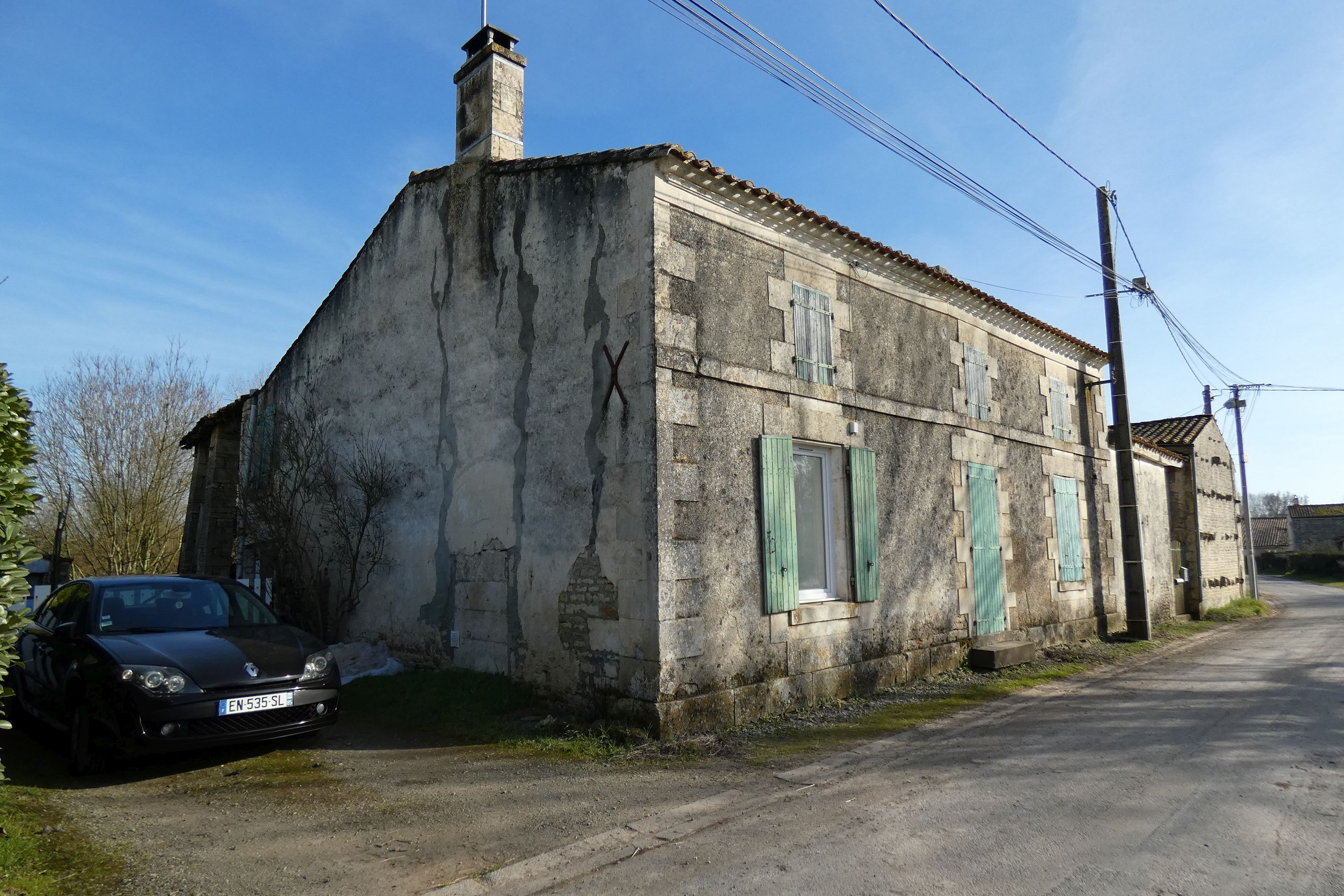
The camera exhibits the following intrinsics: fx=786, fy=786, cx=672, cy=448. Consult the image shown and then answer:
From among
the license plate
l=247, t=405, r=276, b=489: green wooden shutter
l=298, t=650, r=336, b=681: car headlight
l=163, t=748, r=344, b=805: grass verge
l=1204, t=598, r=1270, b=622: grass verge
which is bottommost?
l=1204, t=598, r=1270, b=622: grass verge

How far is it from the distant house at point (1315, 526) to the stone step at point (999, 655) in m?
46.5

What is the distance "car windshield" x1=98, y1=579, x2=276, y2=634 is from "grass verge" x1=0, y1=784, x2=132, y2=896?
1452 mm

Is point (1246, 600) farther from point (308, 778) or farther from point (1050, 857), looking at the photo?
point (308, 778)

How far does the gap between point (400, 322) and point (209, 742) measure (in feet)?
18.7

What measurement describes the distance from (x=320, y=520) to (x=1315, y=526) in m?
56.5

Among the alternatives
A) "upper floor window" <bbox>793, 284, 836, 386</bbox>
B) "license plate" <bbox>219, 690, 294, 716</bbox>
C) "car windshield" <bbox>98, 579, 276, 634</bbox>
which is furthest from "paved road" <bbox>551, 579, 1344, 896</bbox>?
"car windshield" <bbox>98, 579, 276, 634</bbox>

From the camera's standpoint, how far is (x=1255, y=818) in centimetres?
426

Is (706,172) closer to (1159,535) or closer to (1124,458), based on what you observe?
(1124,458)

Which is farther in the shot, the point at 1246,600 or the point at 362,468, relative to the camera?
the point at 1246,600

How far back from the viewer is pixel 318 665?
18.8ft

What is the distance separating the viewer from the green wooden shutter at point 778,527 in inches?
280

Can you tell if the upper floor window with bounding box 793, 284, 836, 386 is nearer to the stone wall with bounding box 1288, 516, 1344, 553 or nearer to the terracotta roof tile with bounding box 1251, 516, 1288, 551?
the stone wall with bounding box 1288, 516, 1344, 553

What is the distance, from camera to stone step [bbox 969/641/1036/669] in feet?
30.6

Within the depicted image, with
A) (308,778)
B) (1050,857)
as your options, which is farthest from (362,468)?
(1050,857)
